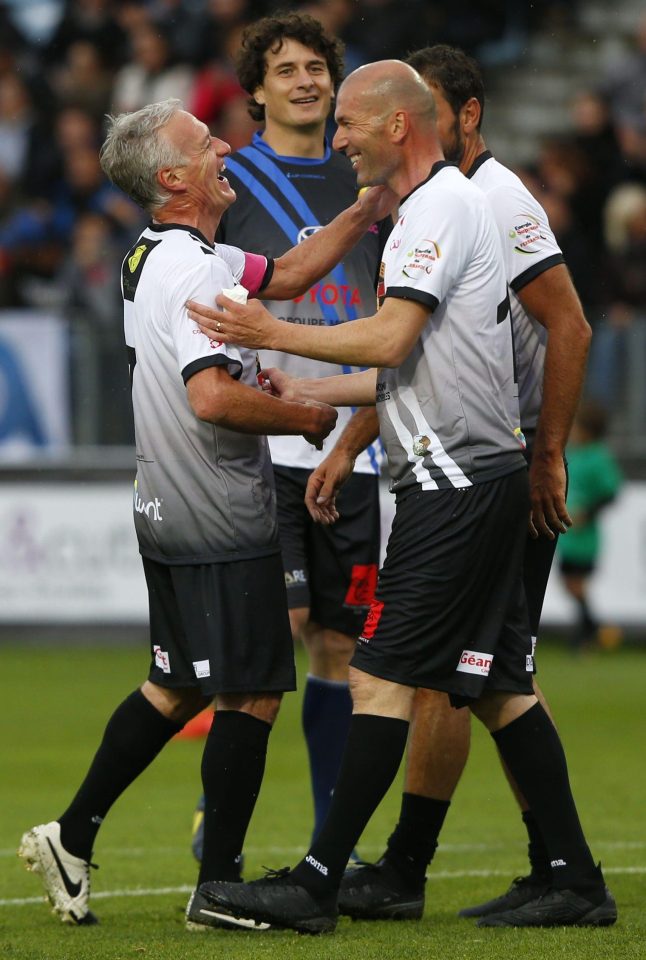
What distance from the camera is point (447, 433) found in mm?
4789

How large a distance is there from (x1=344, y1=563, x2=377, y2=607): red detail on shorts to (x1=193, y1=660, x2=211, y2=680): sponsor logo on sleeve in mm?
1265

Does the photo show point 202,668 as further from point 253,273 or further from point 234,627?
point 253,273

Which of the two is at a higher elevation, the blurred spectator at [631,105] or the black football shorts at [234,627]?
the blurred spectator at [631,105]

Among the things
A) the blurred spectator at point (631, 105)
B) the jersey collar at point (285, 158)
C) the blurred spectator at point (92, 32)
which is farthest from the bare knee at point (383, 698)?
the blurred spectator at point (92, 32)

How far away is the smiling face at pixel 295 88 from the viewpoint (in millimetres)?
6219

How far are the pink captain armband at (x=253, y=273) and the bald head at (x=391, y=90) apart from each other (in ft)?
2.49

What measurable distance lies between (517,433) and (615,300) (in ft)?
32.3

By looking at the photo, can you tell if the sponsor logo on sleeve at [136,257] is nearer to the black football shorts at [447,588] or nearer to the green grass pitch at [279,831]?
the black football shorts at [447,588]

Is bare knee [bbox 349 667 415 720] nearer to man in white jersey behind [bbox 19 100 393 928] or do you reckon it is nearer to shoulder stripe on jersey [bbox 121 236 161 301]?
man in white jersey behind [bbox 19 100 393 928]

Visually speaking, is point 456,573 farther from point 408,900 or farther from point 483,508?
point 408,900

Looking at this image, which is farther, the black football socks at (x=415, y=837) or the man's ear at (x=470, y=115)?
the man's ear at (x=470, y=115)

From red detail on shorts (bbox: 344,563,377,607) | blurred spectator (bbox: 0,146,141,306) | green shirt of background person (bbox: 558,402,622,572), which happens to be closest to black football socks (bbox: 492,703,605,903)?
red detail on shorts (bbox: 344,563,377,607)

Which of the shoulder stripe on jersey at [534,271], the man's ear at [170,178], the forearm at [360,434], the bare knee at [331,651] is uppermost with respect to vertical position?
the man's ear at [170,178]

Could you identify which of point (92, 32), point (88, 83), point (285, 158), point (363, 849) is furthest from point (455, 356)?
point (92, 32)
